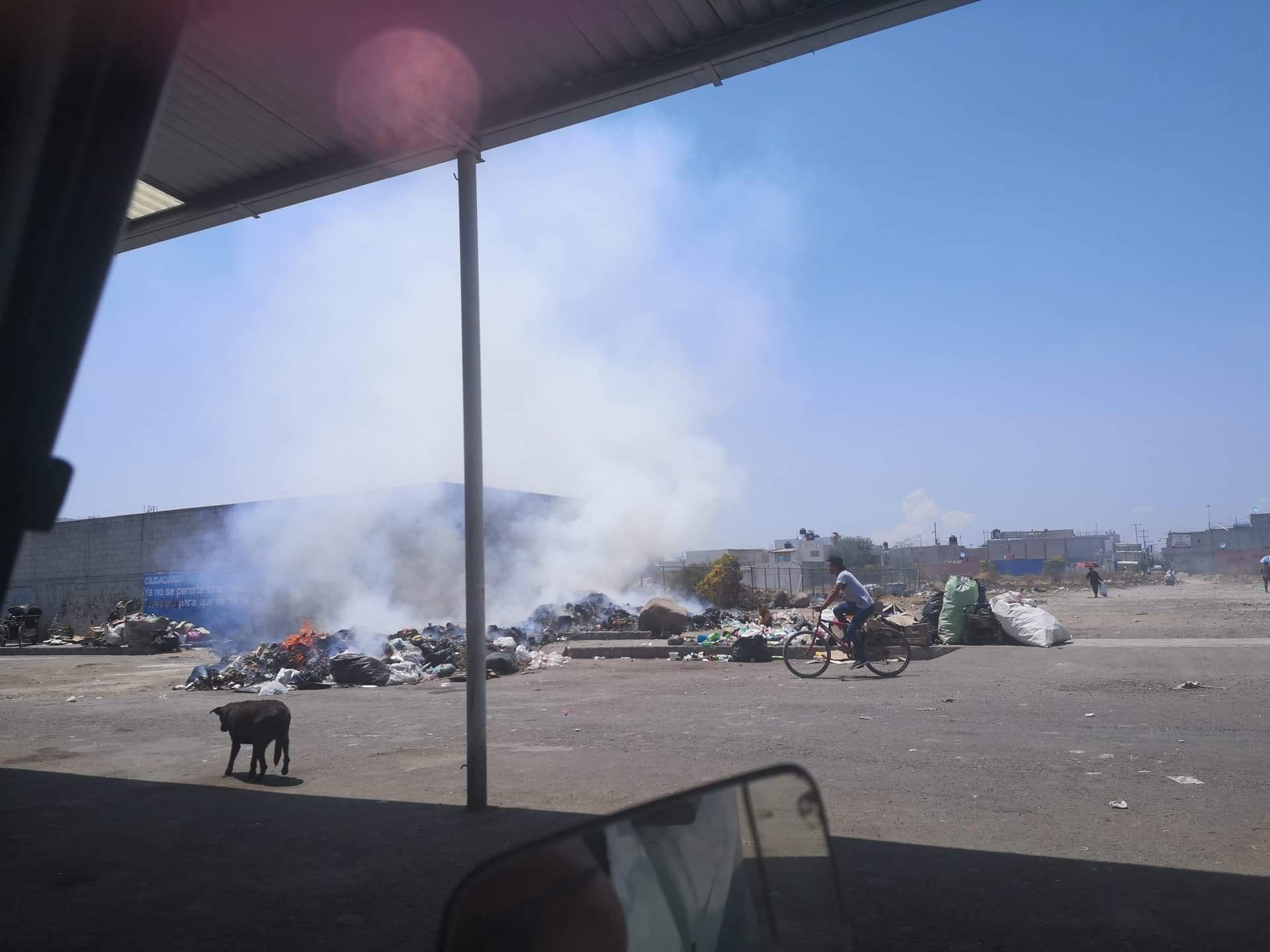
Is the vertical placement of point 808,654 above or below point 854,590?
below

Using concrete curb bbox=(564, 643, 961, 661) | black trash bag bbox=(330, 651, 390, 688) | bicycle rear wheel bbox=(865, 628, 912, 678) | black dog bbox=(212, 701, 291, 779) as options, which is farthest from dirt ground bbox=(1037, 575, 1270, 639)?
black dog bbox=(212, 701, 291, 779)

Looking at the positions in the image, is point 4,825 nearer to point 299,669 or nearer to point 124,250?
point 124,250

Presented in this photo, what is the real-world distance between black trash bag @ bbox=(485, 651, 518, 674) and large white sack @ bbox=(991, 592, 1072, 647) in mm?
8824

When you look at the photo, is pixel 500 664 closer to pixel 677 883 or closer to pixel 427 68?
pixel 427 68

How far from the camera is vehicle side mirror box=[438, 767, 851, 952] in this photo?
1.20 m

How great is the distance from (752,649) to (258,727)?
9618 mm

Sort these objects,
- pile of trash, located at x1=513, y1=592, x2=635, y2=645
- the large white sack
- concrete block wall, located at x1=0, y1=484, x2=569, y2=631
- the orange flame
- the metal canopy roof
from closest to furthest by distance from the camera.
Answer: the metal canopy roof < the large white sack < the orange flame < pile of trash, located at x1=513, y1=592, x2=635, y2=645 < concrete block wall, located at x1=0, y1=484, x2=569, y2=631

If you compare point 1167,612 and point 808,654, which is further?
point 1167,612

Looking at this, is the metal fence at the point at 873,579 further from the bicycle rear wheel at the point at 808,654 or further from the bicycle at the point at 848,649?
the bicycle at the point at 848,649

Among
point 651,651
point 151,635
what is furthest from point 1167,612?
point 151,635

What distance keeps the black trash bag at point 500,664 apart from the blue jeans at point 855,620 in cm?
610

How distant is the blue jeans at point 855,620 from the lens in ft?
39.4

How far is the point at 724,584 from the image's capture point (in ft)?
Result: 101

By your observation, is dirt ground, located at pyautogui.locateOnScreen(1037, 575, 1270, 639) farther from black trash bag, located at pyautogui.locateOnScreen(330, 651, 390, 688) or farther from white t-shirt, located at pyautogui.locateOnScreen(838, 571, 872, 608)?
black trash bag, located at pyautogui.locateOnScreen(330, 651, 390, 688)
